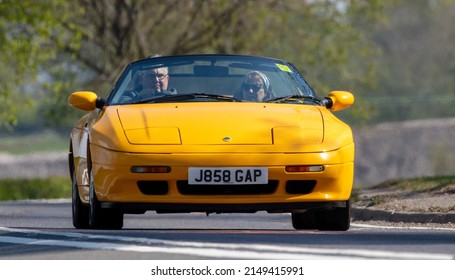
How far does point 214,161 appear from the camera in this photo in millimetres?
9977

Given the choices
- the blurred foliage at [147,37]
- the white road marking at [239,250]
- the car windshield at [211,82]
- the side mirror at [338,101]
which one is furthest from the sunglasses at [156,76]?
the blurred foliage at [147,37]

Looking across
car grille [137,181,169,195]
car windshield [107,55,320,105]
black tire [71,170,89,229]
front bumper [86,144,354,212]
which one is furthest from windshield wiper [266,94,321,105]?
black tire [71,170,89,229]

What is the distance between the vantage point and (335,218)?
10.9 m

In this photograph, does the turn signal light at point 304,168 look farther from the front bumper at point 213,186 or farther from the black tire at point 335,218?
the black tire at point 335,218

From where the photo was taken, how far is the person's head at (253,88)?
1134 centimetres

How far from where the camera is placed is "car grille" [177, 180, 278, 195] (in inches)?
396

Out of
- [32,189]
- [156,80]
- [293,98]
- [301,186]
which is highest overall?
[156,80]

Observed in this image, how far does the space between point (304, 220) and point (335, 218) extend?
2.92 feet

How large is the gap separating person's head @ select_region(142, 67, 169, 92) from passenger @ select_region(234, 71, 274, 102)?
588 mm

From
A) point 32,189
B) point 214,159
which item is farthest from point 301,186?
point 32,189

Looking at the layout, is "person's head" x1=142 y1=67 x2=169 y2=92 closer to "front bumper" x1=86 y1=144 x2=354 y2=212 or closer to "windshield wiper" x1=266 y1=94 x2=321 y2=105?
"windshield wiper" x1=266 y1=94 x2=321 y2=105

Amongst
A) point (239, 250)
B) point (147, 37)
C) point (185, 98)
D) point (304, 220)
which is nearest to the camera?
point (239, 250)

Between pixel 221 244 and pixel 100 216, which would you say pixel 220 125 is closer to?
pixel 100 216
